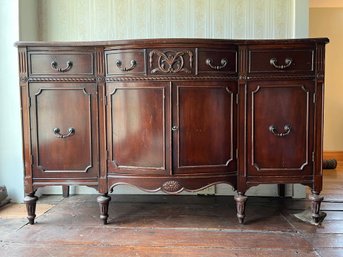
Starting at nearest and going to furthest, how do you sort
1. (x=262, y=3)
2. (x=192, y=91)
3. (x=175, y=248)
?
(x=175, y=248) < (x=192, y=91) < (x=262, y=3)

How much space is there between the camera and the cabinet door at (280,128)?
1837 mm

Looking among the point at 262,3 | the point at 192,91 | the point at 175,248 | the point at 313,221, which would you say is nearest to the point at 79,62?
the point at 192,91

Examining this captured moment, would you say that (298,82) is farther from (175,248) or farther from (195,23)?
(175,248)

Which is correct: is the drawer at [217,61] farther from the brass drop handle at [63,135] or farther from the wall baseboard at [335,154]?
the wall baseboard at [335,154]

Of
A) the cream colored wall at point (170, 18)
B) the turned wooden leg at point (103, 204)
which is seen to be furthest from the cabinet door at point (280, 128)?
the turned wooden leg at point (103, 204)

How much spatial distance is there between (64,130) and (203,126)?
0.77 metres

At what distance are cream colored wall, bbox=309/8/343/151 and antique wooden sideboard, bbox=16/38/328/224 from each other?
261 centimetres

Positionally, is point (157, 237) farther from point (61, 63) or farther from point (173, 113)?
point (61, 63)

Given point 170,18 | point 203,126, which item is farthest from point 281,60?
point 170,18

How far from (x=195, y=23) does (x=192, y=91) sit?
813 millimetres

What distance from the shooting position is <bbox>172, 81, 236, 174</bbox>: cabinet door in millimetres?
1809

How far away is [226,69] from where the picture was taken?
1818 millimetres

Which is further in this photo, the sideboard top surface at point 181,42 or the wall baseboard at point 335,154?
the wall baseboard at point 335,154

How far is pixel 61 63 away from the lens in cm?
184
